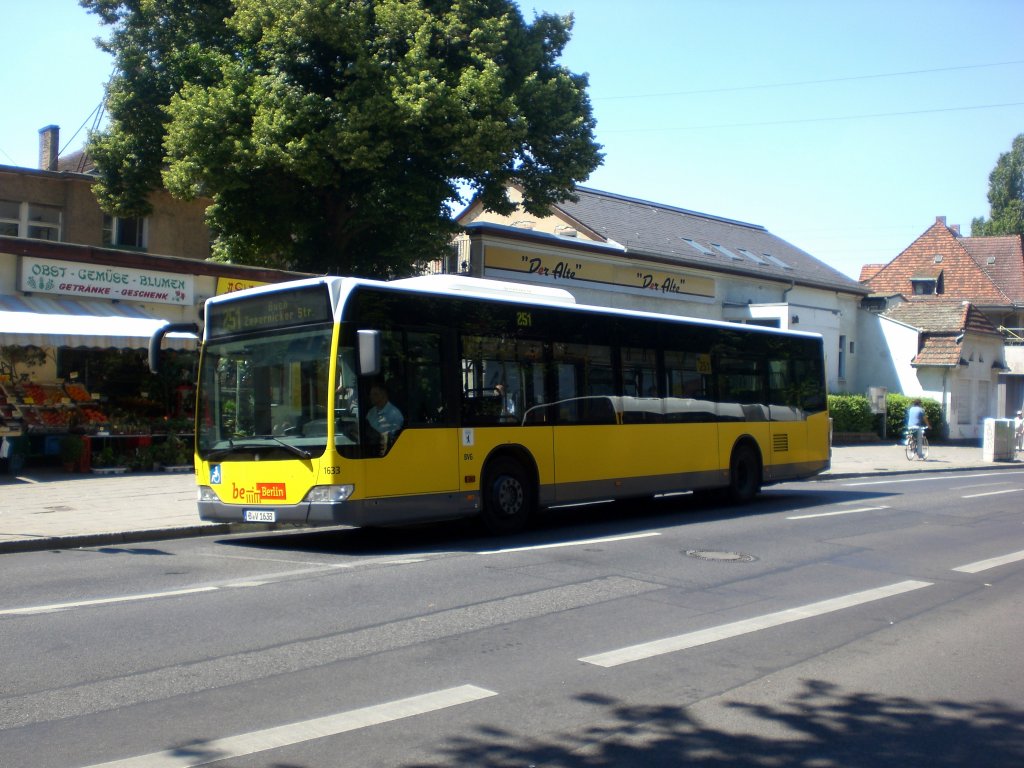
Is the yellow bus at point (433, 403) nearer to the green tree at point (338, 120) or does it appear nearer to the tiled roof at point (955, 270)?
the green tree at point (338, 120)

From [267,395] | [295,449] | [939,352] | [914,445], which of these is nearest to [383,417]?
[295,449]

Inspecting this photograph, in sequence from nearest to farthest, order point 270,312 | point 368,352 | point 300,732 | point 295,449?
point 300,732, point 368,352, point 295,449, point 270,312

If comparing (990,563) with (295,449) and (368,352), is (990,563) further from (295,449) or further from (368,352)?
(295,449)

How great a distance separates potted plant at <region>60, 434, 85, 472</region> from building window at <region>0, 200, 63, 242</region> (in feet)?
35.3

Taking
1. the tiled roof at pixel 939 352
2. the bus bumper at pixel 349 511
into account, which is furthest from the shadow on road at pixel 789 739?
the tiled roof at pixel 939 352

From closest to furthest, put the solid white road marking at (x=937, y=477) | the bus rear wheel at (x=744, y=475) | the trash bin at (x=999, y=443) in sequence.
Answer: the bus rear wheel at (x=744, y=475), the solid white road marking at (x=937, y=477), the trash bin at (x=999, y=443)

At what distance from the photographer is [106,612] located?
8.12 meters

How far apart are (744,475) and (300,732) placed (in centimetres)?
1339

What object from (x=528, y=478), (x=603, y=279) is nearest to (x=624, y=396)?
(x=528, y=478)

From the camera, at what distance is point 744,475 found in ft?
57.9

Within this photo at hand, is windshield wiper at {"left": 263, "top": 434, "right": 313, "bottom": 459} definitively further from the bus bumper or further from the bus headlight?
the bus bumper

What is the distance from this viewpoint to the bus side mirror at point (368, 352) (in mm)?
10562

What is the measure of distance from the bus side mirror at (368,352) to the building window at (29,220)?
2055 cm

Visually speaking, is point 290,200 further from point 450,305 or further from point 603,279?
point 450,305
